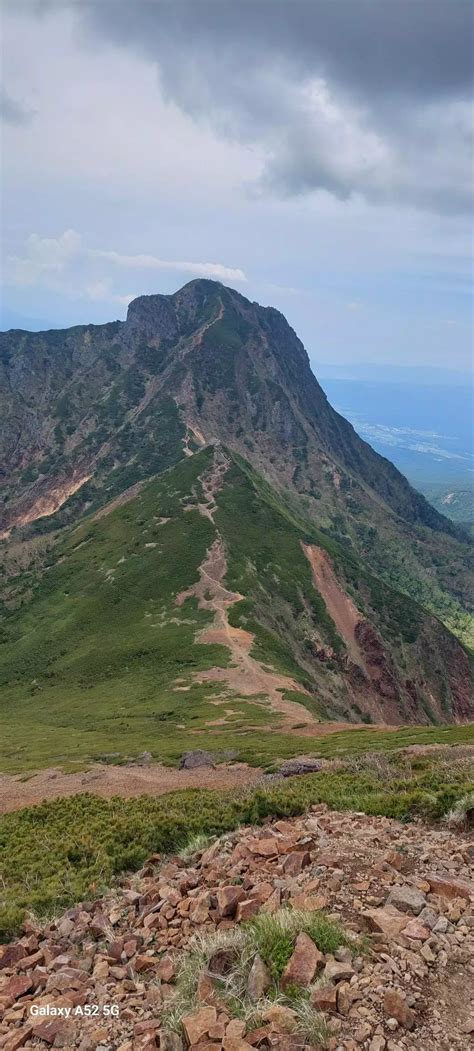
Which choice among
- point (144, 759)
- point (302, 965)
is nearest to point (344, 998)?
point (302, 965)

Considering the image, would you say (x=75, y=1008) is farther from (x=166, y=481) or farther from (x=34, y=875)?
(x=166, y=481)

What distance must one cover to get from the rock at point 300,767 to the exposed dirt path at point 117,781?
5.70ft

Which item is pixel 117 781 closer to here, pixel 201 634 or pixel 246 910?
pixel 246 910

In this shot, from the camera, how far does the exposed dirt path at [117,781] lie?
33.9 m

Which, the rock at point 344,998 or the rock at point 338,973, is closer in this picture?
the rock at point 344,998

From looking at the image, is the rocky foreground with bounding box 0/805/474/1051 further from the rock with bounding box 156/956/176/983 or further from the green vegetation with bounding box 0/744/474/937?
the green vegetation with bounding box 0/744/474/937

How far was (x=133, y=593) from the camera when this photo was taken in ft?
347

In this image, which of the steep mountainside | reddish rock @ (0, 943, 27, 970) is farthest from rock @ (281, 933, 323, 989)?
the steep mountainside

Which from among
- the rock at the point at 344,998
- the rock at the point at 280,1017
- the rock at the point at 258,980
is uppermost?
the rock at the point at 344,998

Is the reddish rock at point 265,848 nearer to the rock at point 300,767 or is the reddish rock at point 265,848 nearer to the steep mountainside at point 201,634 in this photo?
the rock at point 300,767

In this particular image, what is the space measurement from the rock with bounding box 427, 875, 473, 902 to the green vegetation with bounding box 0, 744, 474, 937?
5.09 m

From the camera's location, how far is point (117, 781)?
3797cm

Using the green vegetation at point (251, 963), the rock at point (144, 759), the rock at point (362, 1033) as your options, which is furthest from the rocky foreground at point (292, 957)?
the rock at point (144, 759)

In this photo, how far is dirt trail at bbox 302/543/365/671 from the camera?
362 feet
